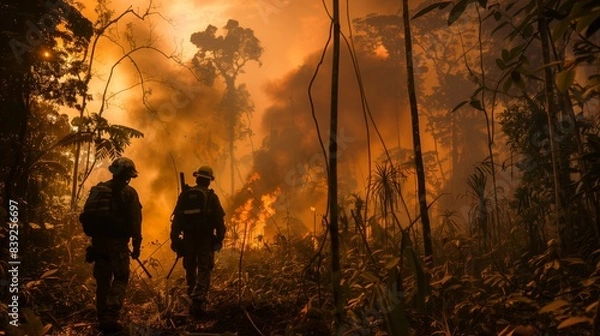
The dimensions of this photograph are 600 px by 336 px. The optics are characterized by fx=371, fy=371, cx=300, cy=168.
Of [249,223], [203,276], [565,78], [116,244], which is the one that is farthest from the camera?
[249,223]

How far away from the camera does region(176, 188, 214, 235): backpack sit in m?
5.43

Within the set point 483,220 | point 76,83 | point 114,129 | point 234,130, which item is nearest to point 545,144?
point 483,220

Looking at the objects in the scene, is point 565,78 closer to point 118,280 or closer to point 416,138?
point 416,138

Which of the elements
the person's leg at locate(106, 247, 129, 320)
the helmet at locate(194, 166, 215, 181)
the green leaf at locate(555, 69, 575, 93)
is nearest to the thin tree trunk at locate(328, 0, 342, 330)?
the green leaf at locate(555, 69, 575, 93)

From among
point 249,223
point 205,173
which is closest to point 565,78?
point 205,173

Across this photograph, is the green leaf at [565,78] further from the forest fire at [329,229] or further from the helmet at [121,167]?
the helmet at [121,167]

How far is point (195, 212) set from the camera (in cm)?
541

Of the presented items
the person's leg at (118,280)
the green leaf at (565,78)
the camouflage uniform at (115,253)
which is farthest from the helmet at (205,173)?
the green leaf at (565,78)

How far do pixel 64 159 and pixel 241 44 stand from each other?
95.6 feet

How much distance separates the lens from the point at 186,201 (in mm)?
5566

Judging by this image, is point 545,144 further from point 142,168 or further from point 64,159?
point 142,168

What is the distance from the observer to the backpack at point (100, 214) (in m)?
4.45

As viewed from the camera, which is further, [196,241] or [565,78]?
[196,241]

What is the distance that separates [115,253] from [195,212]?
1.21 m
